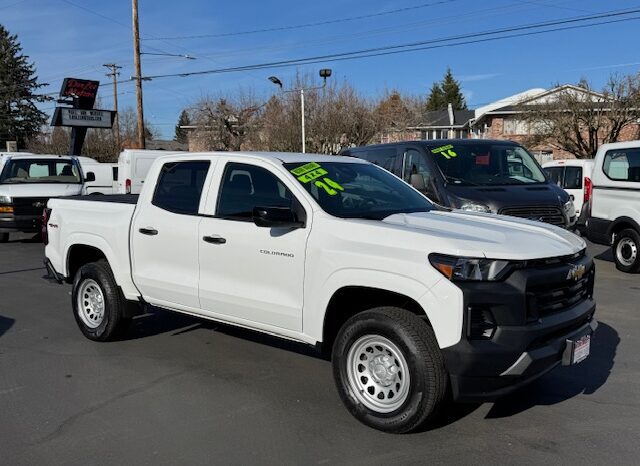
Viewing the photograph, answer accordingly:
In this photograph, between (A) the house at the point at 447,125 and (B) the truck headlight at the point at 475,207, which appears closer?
(B) the truck headlight at the point at 475,207

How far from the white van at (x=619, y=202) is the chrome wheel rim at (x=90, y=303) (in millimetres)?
7992

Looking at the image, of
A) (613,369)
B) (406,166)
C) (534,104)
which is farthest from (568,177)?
(534,104)

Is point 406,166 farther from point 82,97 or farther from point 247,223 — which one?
point 82,97

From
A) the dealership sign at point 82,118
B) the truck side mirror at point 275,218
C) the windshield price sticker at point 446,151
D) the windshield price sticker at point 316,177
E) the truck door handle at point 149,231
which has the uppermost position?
the dealership sign at point 82,118

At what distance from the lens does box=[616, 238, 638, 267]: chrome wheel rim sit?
9.68 m

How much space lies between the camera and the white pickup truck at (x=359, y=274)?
141 inches

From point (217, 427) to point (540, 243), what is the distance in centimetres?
245

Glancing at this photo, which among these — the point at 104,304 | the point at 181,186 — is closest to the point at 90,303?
the point at 104,304

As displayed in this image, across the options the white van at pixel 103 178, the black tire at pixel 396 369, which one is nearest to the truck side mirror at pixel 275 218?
the black tire at pixel 396 369

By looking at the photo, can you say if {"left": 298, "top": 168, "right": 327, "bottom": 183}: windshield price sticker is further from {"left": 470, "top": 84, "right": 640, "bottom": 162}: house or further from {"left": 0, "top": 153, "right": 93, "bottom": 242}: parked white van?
{"left": 470, "top": 84, "right": 640, "bottom": 162}: house

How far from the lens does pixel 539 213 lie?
823 cm

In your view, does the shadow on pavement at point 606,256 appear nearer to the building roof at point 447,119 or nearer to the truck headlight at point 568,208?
the truck headlight at point 568,208

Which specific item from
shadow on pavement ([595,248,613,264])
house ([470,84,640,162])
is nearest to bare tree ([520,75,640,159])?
house ([470,84,640,162])

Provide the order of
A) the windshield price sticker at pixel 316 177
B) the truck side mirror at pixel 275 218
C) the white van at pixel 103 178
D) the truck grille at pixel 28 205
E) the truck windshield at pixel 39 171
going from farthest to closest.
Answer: the white van at pixel 103 178
the truck windshield at pixel 39 171
the truck grille at pixel 28 205
the windshield price sticker at pixel 316 177
the truck side mirror at pixel 275 218
